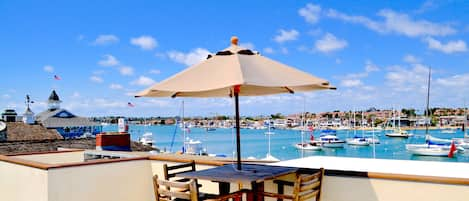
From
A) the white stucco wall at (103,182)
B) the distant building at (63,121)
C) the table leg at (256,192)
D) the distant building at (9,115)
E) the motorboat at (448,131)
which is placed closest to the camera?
the table leg at (256,192)

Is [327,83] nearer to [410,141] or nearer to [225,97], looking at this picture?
[225,97]

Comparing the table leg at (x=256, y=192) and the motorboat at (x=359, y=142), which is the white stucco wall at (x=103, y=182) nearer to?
the table leg at (x=256, y=192)

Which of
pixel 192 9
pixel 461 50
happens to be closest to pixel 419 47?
pixel 461 50

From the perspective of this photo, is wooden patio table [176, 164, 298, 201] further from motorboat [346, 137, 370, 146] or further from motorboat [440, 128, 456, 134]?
motorboat [440, 128, 456, 134]

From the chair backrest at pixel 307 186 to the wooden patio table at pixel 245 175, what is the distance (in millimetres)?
226

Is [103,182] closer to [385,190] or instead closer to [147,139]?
[385,190]

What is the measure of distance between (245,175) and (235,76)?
0.93 metres

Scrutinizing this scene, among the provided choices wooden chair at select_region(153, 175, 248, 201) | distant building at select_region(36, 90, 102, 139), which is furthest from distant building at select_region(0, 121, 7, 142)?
distant building at select_region(36, 90, 102, 139)

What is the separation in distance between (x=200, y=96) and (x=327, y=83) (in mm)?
1624

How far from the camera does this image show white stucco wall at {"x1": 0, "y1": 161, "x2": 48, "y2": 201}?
443cm

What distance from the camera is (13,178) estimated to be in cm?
516

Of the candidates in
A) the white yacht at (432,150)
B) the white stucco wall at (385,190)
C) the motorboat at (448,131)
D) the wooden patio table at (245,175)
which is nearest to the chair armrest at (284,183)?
the wooden patio table at (245,175)

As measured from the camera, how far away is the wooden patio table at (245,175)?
3.28 meters

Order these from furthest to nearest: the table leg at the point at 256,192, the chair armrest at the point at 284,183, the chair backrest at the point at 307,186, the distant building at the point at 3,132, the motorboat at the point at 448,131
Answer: the motorboat at the point at 448,131 < the distant building at the point at 3,132 < the chair armrest at the point at 284,183 < the table leg at the point at 256,192 < the chair backrest at the point at 307,186
